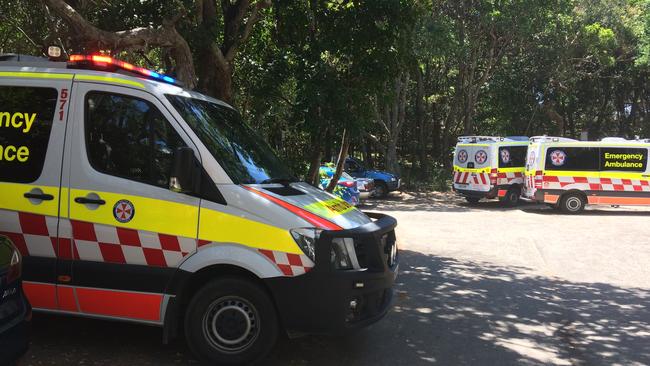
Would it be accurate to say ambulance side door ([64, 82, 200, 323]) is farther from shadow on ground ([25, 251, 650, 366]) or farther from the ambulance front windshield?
shadow on ground ([25, 251, 650, 366])

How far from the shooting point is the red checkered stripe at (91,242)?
4176mm

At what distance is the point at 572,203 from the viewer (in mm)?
17516

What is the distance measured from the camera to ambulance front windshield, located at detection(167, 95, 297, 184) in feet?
14.4

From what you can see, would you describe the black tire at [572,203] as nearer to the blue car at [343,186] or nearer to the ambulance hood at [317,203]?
the blue car at [343,186]

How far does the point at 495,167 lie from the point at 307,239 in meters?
16.4

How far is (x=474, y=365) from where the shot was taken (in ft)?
14.7

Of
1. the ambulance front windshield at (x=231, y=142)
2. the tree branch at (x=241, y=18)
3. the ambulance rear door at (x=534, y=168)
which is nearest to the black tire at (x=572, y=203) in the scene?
the ambulance rear door at (x=534, y=168)

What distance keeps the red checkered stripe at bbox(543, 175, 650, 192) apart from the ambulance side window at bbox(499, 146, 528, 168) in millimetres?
2000

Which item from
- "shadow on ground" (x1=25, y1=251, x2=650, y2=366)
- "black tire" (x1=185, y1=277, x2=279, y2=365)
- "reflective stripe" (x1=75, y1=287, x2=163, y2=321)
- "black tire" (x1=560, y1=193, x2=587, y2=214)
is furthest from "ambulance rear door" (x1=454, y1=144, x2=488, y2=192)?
"reflective stripe" (x1=75, y1=287, x2=163, y2=321)

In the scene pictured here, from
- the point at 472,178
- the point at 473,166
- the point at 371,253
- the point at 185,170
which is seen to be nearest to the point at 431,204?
the point at 472,178

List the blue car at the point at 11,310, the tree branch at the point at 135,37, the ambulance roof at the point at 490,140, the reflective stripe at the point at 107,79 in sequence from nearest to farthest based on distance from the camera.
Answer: the blue car at the point at 11,310
the reflective stripe at the point at 107,79
the tree branch at the point at 135,37
the ambulance roof at the point at 490,140

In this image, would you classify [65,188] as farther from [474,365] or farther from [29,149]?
[474,365]

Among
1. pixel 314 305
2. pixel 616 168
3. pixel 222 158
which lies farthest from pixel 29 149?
pixel 616 168

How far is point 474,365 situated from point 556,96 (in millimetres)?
28748
